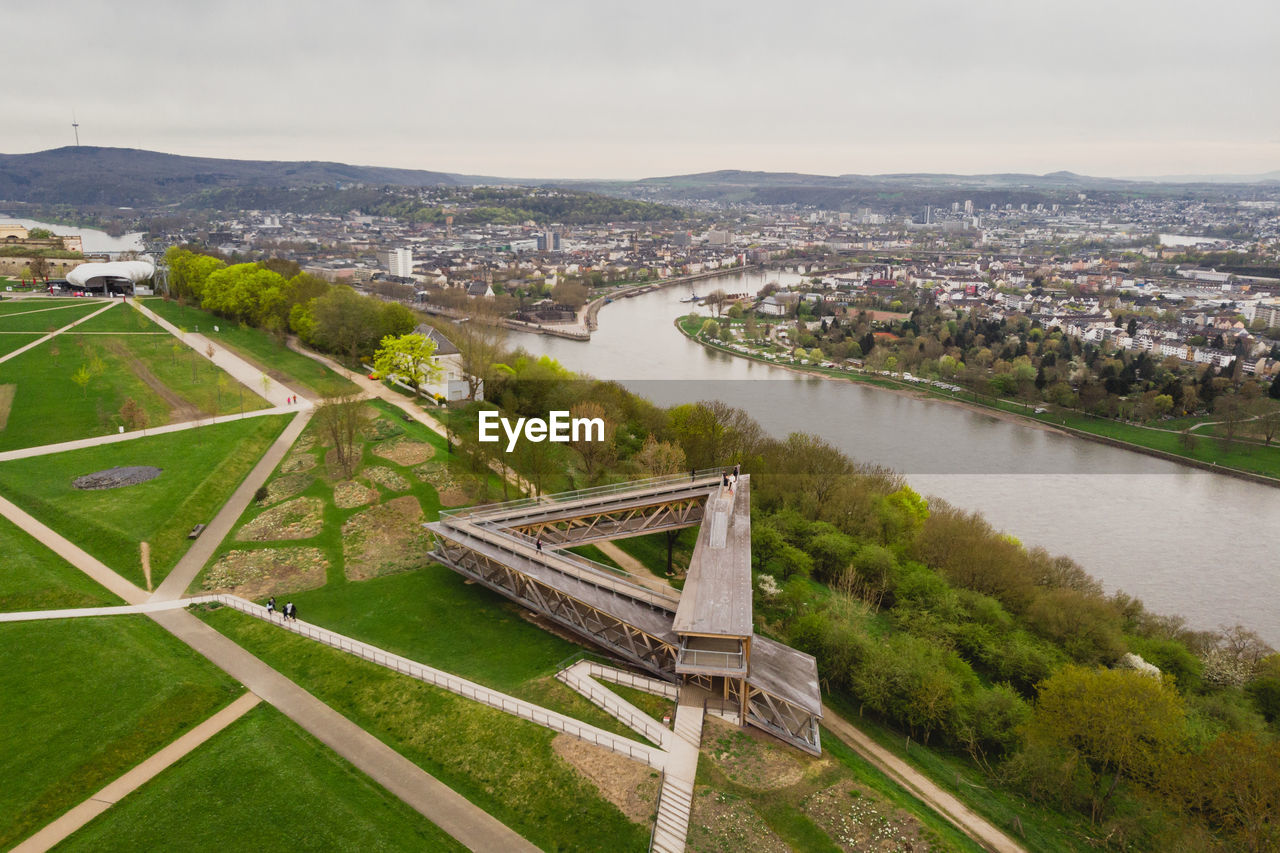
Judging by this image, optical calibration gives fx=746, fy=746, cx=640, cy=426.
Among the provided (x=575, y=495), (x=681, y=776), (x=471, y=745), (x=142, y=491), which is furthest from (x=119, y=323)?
(x=681, y=776)

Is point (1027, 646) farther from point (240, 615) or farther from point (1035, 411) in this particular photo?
point (1035, 411)

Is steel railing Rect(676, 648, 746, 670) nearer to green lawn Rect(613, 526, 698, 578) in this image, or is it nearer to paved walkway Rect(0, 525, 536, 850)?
paved walkway Rect(0, 525, 536, 850)

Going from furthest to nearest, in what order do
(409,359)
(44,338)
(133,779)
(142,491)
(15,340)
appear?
(44,338)
(15,340)
(409,359)
(142,491)
(133,779)

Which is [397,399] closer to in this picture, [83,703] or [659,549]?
[659,549]

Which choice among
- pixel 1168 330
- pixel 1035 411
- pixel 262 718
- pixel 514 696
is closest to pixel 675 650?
pixel 514 696

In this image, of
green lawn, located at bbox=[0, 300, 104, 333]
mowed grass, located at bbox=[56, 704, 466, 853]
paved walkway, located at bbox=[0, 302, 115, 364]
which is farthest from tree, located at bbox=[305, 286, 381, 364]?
mowed grass, located at bbox=[56, 704, 466, 853]

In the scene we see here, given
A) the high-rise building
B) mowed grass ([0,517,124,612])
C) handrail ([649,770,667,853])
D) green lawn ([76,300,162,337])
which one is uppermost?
the high-rise building

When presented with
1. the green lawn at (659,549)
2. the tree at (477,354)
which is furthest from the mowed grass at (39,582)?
the tree at (477,354)
